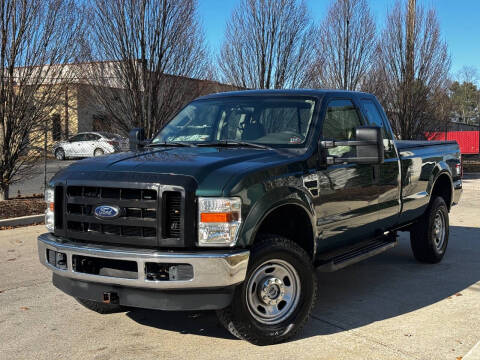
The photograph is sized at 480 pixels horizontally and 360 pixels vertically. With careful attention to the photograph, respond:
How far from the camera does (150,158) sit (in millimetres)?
4266

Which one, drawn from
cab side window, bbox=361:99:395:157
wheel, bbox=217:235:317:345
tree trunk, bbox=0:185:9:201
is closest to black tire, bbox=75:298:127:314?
wheel, bbox=217:235:317:345

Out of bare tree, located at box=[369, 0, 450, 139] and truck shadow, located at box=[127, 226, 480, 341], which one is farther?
bare tree, located at box=[369, 0, 450, 139]

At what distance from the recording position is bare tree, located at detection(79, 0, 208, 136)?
11031mm

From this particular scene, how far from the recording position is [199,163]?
13.0ft

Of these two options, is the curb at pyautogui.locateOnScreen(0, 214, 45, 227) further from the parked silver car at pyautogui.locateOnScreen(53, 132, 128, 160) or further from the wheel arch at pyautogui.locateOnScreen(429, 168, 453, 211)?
the parked silver car at pyautogui.locateOnScreen(53, 132, 128, 160)

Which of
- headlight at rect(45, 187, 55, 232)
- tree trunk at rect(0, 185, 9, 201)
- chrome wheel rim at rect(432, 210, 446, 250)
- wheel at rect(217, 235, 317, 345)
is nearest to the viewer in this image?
wheel at rect(217, 235, 317, 345)

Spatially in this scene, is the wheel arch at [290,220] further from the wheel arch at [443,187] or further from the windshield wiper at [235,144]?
the wheel arch at [443,187]

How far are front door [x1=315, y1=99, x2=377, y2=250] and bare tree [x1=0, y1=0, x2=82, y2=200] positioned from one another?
287 inches

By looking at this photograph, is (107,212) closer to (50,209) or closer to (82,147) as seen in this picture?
(50,209)

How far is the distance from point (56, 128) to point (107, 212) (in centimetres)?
867

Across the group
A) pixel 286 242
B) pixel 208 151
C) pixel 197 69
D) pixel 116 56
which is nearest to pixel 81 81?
pixel 116 56

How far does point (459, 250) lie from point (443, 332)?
3.62 metres

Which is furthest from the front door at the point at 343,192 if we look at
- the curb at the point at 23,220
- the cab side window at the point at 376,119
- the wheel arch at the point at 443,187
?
the curb at the point at 23,220

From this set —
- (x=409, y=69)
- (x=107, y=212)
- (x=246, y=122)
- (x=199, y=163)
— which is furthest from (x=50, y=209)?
(x=409, y=69)
